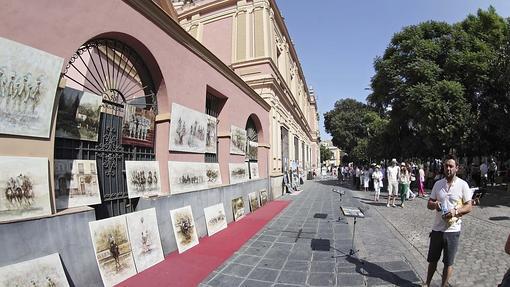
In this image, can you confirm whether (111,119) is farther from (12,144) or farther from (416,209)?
(416,209)

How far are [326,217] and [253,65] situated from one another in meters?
10.9

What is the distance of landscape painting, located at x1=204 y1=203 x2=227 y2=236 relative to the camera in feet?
26.9

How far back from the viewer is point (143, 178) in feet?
20.6

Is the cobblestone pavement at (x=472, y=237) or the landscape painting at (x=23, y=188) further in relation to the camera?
the cobblestone pavement at (x=472, y=237)

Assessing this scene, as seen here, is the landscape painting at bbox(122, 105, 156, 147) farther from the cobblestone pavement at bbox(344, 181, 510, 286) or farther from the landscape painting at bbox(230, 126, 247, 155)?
the cobblestone pavement at bbox(344, 181, 510, 286)

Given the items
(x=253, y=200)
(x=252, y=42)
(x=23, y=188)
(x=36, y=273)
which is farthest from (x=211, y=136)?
(x=252, y=42)

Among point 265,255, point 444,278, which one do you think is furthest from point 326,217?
point 444,278

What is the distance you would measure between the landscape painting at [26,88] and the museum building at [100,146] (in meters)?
0.01

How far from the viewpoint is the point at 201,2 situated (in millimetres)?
22719

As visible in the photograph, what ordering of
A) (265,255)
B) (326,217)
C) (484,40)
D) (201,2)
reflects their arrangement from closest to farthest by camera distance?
(265,255) < (326,217) < (484,40) < (201,2)

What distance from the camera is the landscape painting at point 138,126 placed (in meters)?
6.19

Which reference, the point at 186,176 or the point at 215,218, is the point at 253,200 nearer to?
the point at 215,218

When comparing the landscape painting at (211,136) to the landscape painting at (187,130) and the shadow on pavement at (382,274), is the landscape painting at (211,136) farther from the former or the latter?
the shadow on pavement at (382,274)

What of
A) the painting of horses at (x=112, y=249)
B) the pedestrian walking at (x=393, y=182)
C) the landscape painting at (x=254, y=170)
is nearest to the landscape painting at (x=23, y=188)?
the painting of horses at (x=112, y=249)
